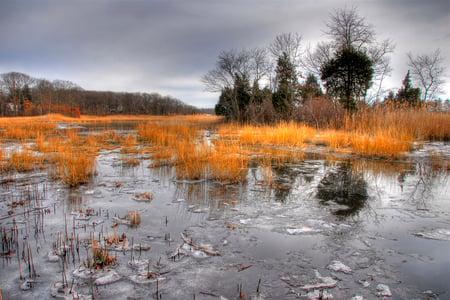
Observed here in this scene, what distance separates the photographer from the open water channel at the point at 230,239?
179cm

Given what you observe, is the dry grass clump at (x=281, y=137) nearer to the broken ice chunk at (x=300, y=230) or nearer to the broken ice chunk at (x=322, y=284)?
the broken ice chunk at (x=300, y=230)

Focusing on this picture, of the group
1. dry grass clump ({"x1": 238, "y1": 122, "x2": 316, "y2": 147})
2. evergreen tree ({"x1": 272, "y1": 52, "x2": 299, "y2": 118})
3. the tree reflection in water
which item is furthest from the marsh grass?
evergreen tree ({"x1": 272, "y1": 52, "x2": 299, "y2": 118})

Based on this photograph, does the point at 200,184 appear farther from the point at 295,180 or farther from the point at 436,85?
the point at 436,85

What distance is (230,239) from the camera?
2535mm

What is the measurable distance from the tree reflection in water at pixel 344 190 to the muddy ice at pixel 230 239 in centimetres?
3

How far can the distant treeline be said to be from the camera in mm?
48625

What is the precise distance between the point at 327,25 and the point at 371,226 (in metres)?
15.2

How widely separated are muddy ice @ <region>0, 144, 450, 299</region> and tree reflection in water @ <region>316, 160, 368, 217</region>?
0.11 ft

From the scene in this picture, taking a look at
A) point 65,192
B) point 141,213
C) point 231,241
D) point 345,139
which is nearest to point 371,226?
point 231,241

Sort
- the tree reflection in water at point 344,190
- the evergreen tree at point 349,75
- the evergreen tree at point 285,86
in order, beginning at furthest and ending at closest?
the evergreen tree at point 285,86
the evergreen tree at point 349,75
the tree reflection in water at point 344,190

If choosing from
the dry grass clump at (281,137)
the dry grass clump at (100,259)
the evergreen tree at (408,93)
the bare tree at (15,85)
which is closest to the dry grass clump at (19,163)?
the dry grass clump at (100,259)

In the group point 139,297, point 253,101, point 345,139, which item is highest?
point 253,101

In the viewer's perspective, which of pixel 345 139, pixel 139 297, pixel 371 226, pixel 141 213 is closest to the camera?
pixel 139 297

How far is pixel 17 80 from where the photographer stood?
51625 mm
